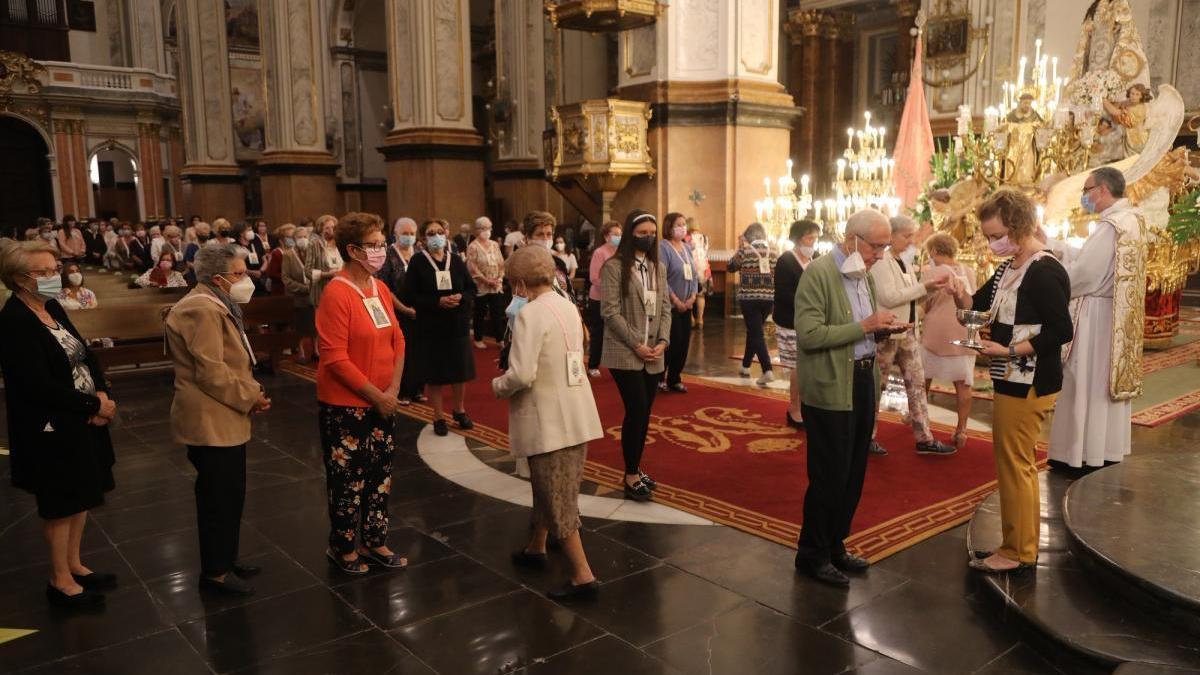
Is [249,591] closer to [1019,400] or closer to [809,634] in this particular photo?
[809,634]

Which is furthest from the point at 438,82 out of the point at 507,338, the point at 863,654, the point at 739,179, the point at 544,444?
the point at 863,654

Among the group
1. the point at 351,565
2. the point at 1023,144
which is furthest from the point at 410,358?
the point at 1023,144

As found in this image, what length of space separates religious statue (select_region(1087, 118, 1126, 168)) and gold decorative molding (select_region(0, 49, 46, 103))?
1159 inches

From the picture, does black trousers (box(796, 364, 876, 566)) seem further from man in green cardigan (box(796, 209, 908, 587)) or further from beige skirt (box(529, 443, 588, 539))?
beige skirt (box(529, 443, 588, 539))

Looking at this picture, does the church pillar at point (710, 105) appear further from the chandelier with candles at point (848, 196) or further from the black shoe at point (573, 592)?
the black shoe at point (573, 592)

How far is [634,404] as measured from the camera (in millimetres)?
4910

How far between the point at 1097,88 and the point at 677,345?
245 inches

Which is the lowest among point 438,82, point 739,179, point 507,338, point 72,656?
point 72,656

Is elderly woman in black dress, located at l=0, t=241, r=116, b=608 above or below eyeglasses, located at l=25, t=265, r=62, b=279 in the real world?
below

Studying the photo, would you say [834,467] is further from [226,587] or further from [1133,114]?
[1133,114]

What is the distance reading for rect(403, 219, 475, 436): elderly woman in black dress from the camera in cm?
656

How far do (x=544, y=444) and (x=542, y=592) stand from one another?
0.77 meters

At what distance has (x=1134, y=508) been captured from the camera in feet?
13.8

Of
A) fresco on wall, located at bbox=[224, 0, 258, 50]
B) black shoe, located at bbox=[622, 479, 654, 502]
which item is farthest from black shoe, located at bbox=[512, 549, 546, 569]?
fresco on wall, located at bbox=[224, 0, 258, 50]
